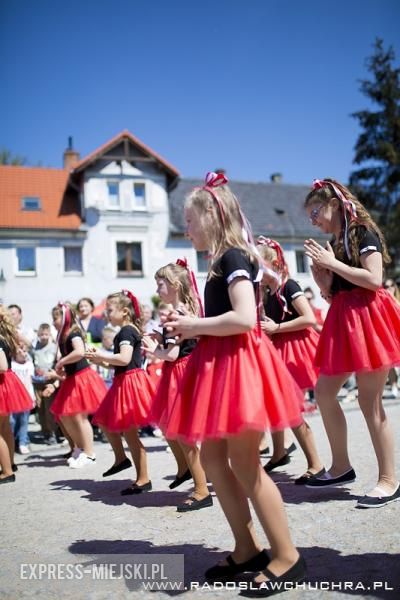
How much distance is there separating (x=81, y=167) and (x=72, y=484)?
25.5 metres

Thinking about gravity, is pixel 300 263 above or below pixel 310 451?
above

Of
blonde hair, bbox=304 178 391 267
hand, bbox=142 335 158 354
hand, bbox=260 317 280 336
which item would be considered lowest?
hand, bbox=142 335 158 354

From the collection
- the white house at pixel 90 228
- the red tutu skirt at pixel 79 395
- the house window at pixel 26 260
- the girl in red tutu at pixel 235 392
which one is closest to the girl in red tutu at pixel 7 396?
the red tutu skirt at pixel 79 395

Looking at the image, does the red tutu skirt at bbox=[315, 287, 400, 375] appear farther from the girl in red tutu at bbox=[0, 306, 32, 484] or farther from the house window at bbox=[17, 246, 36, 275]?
the house window at bbox=[17, 246, 36, 275]

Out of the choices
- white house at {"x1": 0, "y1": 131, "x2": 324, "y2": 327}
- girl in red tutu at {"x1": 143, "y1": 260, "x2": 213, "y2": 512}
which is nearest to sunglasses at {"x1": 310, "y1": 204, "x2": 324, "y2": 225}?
girl in red tutu at {"x1": 143, "y1": 260, "x2": 213, "y2": 512}

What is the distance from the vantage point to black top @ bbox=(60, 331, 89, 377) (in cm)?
765

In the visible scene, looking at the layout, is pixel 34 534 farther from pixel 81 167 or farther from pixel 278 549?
pixel 81 167

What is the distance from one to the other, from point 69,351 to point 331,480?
443cm

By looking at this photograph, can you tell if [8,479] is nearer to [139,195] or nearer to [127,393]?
[127,393]

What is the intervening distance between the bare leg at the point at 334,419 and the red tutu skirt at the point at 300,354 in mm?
810

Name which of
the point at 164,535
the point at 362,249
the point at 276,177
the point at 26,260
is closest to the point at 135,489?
the point at 164,535

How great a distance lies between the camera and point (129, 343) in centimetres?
605

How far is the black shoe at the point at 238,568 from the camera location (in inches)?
→ 118

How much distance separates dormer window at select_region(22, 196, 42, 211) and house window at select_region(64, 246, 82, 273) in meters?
2.94
